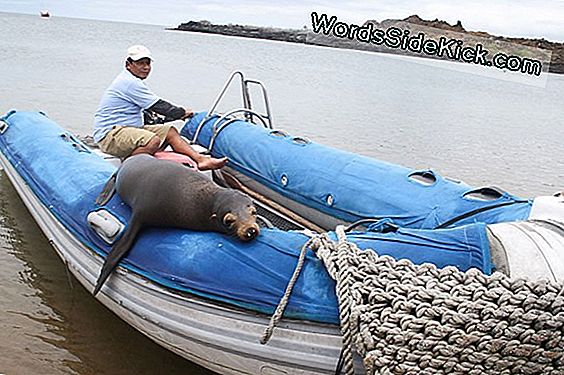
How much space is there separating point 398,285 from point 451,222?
46.2 inches

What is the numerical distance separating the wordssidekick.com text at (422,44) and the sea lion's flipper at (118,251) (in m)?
2.48

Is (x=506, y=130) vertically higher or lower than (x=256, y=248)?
lower

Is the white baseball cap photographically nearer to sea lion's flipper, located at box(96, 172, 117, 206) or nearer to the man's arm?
the man's arm

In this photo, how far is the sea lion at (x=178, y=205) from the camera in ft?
11.5

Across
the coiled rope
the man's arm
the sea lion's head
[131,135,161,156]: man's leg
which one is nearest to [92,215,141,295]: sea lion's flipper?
the sea lion's head

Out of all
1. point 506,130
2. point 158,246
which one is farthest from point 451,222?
point 506,130

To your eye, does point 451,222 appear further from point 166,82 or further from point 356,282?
point 166,82

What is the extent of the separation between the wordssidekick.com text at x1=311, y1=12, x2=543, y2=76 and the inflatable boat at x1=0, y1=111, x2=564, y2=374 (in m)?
0.95

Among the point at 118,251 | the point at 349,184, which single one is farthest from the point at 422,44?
the point at 118,251

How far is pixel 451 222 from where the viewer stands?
393 cm

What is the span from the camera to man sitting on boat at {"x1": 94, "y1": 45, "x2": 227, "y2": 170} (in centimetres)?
557

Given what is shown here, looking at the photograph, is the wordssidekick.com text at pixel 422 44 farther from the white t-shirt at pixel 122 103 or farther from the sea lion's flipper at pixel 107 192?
the sea lion's flipper at pixel 107 192

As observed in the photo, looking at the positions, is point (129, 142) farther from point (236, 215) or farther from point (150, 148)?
point (236, 215)

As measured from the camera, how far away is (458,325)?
2771mm
